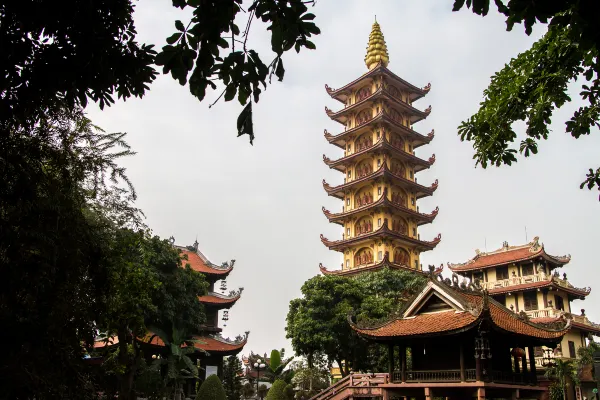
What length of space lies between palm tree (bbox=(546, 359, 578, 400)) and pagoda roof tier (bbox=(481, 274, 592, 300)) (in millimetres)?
5286

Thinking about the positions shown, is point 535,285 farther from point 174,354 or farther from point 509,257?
point 174,354

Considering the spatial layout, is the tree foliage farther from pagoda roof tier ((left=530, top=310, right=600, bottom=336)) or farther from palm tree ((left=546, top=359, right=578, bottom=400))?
pagoda roof tier ((left=530, top=310, right=600, bottom=336))

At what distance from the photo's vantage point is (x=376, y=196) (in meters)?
43.3

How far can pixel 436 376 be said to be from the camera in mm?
18594

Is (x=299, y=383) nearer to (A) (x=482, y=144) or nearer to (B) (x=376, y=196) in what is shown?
(B) (x=376, y=196)

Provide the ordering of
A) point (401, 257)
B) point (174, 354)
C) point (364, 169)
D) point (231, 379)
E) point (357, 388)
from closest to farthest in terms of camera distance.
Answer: point (357, 388)
point (174, 354)
point (231, 379)
point (401, 257)
point (364, 169)

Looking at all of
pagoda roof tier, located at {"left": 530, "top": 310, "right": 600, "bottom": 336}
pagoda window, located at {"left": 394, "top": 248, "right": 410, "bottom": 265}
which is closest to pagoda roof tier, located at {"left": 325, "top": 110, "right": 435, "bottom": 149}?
pagoda window, located at {"left": 394, "top": 248, "right": 410, "bottom": 265}

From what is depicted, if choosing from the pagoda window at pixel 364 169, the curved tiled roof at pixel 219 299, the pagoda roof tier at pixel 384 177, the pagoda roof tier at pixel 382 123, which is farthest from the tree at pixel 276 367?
the pagoda roof tier at pixel 382 123

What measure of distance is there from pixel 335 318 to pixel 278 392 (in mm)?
Answer: 4528

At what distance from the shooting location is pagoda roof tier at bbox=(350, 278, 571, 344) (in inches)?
695

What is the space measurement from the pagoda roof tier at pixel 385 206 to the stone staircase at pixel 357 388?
20567 mm

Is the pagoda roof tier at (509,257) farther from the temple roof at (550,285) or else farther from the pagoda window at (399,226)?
the pagoda window at (399,226)

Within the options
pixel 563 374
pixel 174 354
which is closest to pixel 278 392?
pixel 174 354

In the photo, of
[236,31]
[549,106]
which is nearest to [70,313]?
[236,31]
